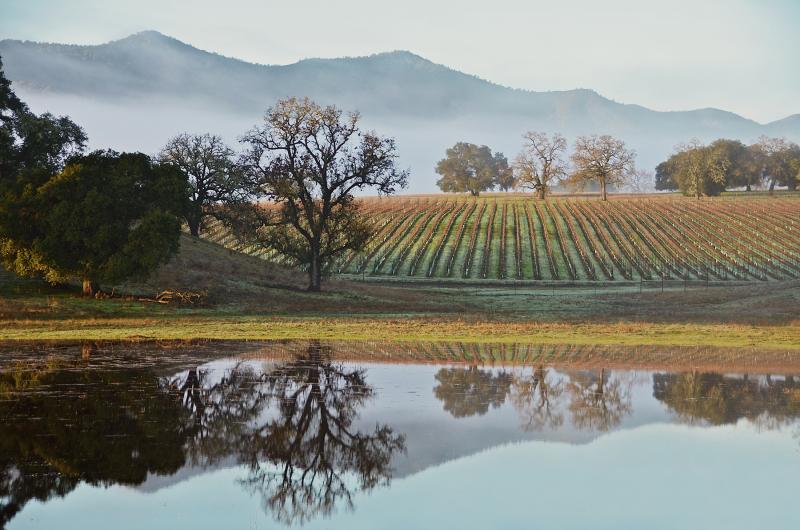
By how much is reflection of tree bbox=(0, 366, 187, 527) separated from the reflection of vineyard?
9.95m

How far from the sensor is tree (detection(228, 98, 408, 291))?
71.6 meters

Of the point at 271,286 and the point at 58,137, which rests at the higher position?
the point at 58,137

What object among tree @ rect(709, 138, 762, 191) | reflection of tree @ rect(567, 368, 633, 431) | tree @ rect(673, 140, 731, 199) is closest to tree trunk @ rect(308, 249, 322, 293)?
reflection of tree @ rect(567, 368, 633, 431)

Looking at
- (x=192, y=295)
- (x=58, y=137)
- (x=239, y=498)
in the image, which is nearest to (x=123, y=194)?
(x=192, y=295)

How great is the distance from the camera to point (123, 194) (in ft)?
188

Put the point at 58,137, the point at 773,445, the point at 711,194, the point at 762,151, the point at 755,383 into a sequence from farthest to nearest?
the point at 762,151 → the point at 711,194 → the point at 58,137 → the point at 755,383 → the point at 773,445

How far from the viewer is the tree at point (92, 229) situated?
54.1 metres

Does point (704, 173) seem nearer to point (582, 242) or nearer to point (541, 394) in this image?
point (582, 242)

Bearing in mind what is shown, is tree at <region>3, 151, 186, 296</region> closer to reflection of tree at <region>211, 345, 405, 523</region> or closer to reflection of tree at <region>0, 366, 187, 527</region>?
reflection of tree at <region>0, 366, 187, 527</region>

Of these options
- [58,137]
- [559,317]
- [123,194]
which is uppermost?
[58,137]

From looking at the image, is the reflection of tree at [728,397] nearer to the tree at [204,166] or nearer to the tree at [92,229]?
the tree at [92,229]

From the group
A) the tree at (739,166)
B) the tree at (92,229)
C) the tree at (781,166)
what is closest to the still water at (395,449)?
the tree at (92,229)

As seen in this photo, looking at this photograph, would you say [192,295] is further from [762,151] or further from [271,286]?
[762,151]

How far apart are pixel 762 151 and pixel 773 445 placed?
19588 centimetres
